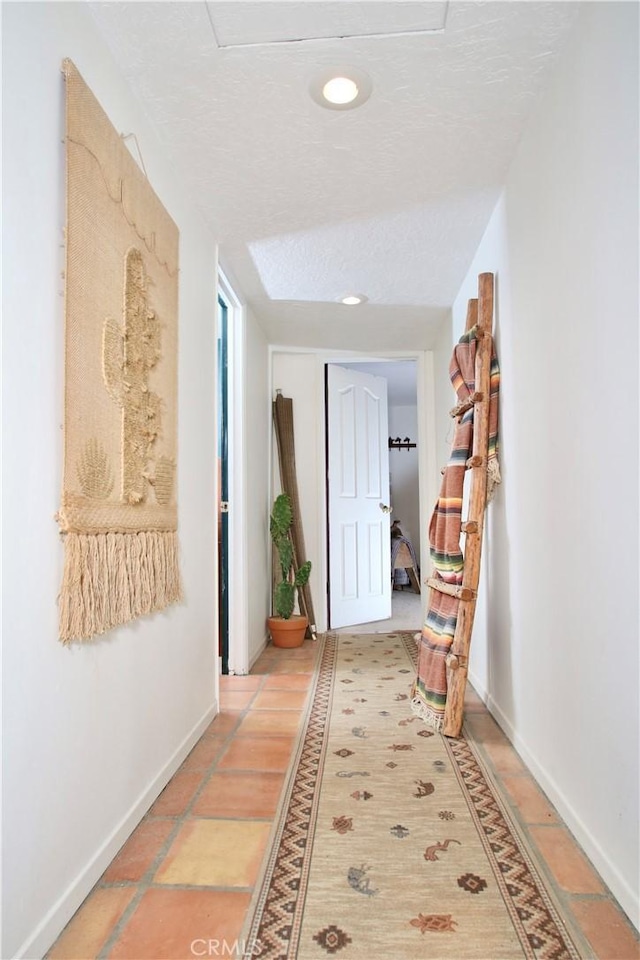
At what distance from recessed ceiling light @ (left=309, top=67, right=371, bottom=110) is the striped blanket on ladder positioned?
1.01 m

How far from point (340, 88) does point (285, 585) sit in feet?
9.44

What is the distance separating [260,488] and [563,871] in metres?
2.82

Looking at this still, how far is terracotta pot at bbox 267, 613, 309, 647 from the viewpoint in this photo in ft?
12.7

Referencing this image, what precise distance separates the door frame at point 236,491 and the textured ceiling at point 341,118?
40cm

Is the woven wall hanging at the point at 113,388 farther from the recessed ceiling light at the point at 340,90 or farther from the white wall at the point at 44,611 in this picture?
the recessed ceiling light at the point at 340,90

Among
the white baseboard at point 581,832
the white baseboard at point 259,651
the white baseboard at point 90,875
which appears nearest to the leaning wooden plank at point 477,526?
the white baseboard at point 581,832

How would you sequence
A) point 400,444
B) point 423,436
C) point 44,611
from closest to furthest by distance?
point 44,611 → point 423,436 → point 400,444

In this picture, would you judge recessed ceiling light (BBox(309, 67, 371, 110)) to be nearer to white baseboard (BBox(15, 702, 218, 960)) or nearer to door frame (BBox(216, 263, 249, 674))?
door frame (BBox(216, 263, 249, 674))

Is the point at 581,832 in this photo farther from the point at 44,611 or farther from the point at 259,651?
the point at 259,651

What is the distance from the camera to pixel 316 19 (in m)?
1.48

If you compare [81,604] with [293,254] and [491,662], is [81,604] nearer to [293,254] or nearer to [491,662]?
[491,662]

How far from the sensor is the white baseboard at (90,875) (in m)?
1.12

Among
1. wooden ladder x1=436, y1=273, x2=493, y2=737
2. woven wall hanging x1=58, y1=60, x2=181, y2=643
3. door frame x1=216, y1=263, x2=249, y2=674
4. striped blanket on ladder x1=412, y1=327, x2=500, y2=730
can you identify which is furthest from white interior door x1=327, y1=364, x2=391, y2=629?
woven wall hanging x1=58, y1=60, x2=181, y2=643

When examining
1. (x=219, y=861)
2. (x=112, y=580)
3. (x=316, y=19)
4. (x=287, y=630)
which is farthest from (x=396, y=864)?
(x=287, y=630)
